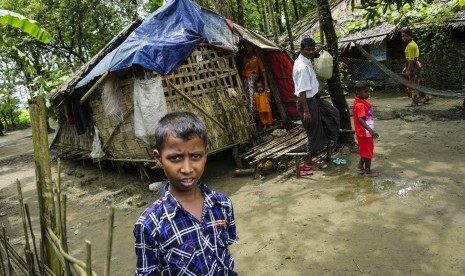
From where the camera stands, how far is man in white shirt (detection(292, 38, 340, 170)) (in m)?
5.19

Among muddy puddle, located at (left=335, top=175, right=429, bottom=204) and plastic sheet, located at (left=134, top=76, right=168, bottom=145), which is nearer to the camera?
muddy puddle, located at (left=335, top=175, right=429, bottom=204)

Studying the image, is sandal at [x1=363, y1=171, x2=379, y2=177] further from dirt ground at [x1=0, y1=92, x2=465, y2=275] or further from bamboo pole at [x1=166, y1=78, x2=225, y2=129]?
bamboo pole at [x1=166, y1=78, x2=225, y2=129]

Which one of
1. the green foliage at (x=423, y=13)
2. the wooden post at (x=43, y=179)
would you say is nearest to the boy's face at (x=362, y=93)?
the wooden post at (x=43, y=179)

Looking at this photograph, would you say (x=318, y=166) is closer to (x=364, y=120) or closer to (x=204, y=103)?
(x=364, y=120)

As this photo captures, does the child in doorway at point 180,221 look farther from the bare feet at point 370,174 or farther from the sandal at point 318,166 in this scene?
the sandal at point 318,166

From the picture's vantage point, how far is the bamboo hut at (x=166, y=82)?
18.3ft

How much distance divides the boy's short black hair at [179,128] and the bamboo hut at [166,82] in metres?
3.89

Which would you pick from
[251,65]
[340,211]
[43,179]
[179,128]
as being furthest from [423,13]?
[43,179]

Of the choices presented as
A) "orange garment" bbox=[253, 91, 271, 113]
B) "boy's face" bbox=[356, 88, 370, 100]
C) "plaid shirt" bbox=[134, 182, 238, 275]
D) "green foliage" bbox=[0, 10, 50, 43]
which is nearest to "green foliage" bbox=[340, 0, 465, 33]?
"orange garment" bbox=[253, 91, 271, 113]

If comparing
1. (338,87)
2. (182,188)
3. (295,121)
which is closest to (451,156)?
(338,87)

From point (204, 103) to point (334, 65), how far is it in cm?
219

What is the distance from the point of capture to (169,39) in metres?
5.81

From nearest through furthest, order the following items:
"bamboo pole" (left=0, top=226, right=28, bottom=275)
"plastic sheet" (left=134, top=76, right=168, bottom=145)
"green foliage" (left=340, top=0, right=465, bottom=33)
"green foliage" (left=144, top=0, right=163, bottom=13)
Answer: "bamboo pole" (left=0, top=226, right=28, bottom=275) → "plastic sheet" (left=134, top=76, right=168, bottom=145) → "green foliage" (left=144, top=0, right=163, bottom=13) → "green foliage" (left=340, top=0, right=465, bottom=33)

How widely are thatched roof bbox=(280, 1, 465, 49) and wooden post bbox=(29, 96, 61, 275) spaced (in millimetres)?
9026
